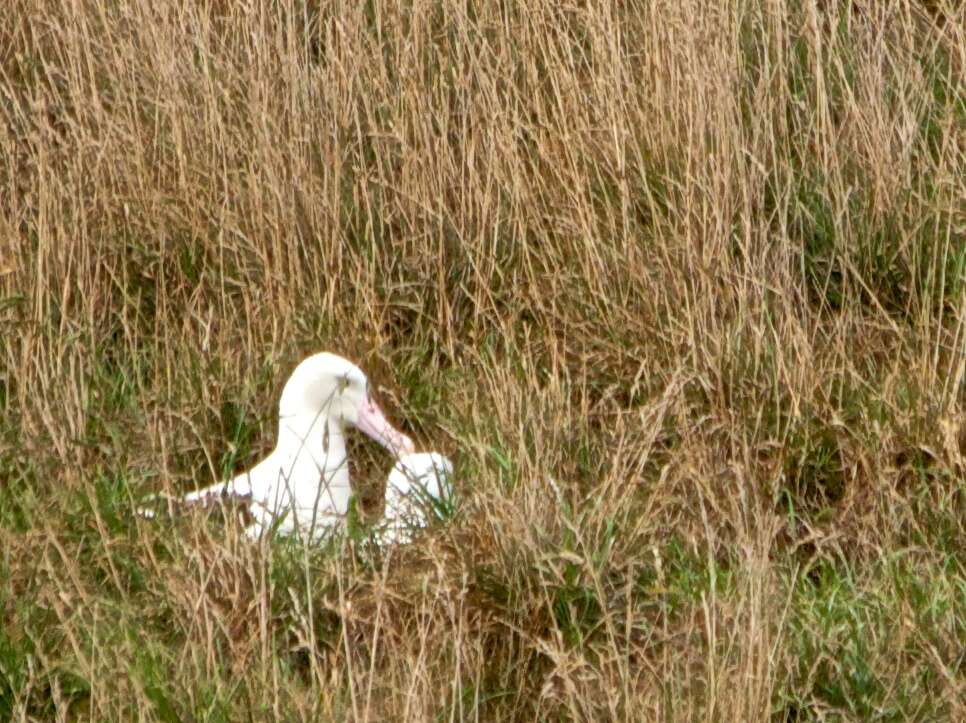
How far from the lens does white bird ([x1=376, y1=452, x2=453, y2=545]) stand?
3684 millimetres

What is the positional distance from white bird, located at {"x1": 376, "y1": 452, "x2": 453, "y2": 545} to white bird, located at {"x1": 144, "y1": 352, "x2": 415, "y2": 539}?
130 mm

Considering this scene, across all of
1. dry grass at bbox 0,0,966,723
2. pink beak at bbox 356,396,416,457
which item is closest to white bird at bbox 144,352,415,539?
pink beak at bbox 356,396,416,457

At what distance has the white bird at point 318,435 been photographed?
13.0ft

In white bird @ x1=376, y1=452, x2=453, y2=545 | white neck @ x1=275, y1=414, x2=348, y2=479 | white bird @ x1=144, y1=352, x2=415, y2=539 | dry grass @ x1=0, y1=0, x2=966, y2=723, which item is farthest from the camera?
white neck @ x1=275, y1=414, x2=348, y2=479

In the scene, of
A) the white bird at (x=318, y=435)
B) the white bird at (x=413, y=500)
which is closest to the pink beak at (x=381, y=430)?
the white bird at (x=318, y=435)

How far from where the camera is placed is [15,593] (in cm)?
350

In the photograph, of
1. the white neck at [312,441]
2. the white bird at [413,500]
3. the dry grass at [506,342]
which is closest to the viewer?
the dry grass at [506,342]

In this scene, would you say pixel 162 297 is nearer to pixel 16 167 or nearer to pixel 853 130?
pixel 16 167

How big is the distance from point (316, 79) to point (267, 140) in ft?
0.75

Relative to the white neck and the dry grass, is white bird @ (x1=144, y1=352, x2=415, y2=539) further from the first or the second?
the dry grass

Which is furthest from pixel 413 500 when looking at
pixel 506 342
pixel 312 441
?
pixel 506 342

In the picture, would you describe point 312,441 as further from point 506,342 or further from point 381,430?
point 506,342

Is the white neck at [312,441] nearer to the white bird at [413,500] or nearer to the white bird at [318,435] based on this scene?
the white bird at [318,435]

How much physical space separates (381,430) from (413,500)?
0.53 m
